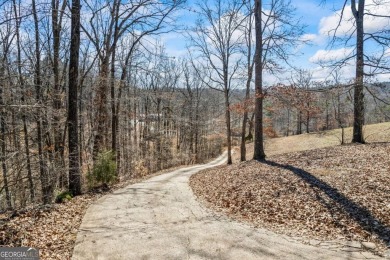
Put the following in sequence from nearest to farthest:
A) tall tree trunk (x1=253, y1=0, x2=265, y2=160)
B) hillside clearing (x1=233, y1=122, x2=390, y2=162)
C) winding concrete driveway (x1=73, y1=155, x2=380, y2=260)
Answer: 1. winding concrete driveway (x1=73, y1=155, x2=380, y2=260)
2. tall tree trunk (x1=253, y1=0, x2=265, y2=160)
3. hillside clearing (x1=233, y1=122, x2=390, y2=162)

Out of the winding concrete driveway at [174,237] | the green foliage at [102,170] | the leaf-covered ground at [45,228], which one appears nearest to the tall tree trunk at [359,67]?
the winding concrete driveway at [174,237]

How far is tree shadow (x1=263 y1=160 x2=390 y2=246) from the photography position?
208 inches

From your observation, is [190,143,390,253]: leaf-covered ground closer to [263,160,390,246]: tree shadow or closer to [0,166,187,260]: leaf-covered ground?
[263,160,390,246]: tree shadow

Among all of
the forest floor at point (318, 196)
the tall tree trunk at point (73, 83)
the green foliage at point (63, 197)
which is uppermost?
the tall tree trunk at point (73, 83)

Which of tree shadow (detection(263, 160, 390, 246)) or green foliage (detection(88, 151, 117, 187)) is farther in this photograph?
green foliage (detection(88, 151, 117, 187))

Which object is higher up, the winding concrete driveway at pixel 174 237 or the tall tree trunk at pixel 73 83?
the tall tree trunk at pixel 73 83

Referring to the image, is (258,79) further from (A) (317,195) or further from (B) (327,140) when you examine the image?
(B) (327,140)

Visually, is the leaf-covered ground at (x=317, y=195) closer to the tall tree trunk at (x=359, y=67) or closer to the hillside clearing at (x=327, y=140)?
the tall tree trunk at (x=359, y=67)

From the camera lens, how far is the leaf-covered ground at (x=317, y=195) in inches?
223

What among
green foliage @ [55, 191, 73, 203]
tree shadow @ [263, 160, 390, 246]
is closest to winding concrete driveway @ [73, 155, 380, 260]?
tree shadow @ [263, 160, 390, 246]

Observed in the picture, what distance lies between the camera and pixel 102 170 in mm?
10812

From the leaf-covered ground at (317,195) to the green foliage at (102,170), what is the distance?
3303 mm

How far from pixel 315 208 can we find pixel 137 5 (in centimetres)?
1110

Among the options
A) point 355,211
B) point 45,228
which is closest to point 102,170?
point 45,228
